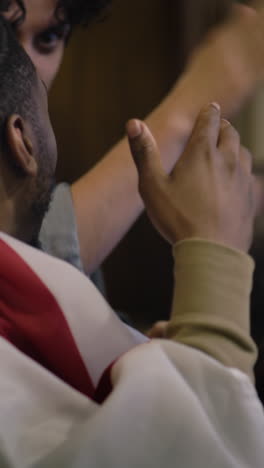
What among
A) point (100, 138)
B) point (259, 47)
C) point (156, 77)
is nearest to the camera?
point (259, 47)

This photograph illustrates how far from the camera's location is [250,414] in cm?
32

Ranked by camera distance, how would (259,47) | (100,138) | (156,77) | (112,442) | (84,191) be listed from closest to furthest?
1. (112,442)
2. (259,47)
3. (84,191)
4. (100,138)
5. (156,77)

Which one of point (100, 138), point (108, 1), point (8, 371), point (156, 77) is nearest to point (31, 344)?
point (8, 371)

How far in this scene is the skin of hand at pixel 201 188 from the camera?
342 millimetres

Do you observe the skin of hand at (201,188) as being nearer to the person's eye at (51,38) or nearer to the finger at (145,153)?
the finger at (145,153)

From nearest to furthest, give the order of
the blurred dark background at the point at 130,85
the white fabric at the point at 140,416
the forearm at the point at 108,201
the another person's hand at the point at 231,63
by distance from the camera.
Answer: the white fabric at the point at 140,416 → the another person's hand at the point at 231,63 → the forearm at the point at 108,201 → the blurred dark background at the point at 130,85

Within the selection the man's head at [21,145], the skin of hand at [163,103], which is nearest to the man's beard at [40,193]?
the man's head at [21,145]

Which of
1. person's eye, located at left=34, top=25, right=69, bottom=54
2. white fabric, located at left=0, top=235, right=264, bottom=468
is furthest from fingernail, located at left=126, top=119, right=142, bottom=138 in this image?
person's eye, located at left=34, top=25, right=69, bottom=54

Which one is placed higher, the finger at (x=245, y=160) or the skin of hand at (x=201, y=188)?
the skin of hand at (x=201, y=188)

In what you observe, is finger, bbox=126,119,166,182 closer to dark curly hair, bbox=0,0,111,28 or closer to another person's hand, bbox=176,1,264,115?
another person's hand, bbox=176,1,264,115

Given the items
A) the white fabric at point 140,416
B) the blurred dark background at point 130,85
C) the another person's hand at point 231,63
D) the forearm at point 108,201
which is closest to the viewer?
the white fabric at point 140,416

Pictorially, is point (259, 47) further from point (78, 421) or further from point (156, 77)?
point (156, 77)

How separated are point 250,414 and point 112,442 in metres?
0.06

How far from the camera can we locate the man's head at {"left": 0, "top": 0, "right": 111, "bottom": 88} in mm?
518
